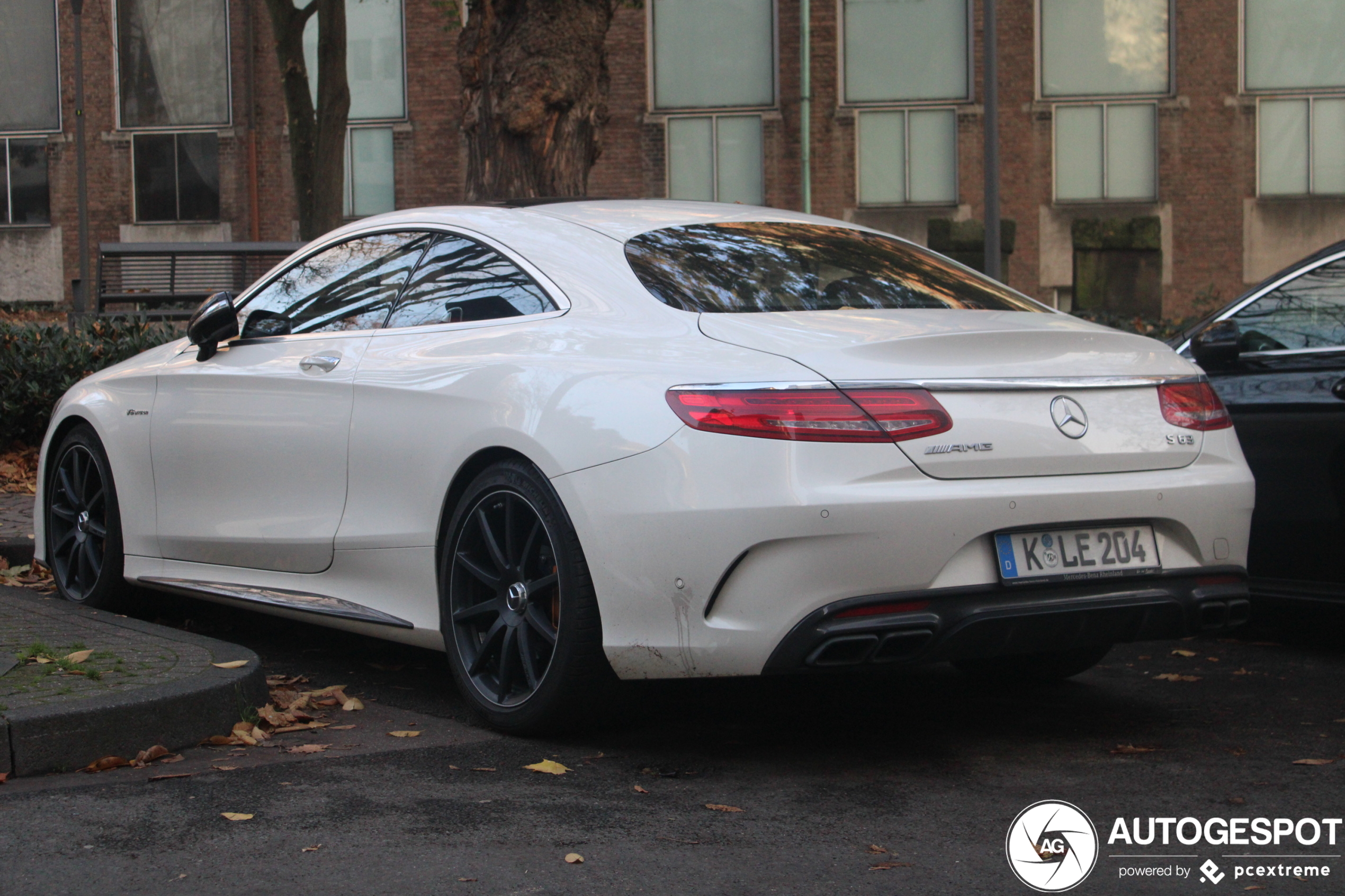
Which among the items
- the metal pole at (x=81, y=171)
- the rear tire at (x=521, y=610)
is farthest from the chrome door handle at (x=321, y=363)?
the metal pole at (x=81, y=171)

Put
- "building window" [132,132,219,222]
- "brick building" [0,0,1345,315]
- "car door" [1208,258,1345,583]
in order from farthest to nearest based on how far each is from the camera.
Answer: "building window" [132,132,219,222]
"brick building" [0,0,1345,315]
"car door" [1208,258,1345,583]

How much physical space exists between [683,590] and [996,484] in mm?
792

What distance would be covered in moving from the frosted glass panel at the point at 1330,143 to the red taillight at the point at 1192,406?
24271mm

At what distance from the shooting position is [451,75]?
27.5m

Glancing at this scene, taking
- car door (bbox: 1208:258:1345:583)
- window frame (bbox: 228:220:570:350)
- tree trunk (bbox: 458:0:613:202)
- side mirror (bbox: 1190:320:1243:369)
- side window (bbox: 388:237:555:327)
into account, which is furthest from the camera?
tree trunk (bbox: 458:0:613:202)

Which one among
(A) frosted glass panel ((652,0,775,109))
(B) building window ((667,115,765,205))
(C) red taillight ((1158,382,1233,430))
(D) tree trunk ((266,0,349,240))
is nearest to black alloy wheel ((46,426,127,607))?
(C) red taillight ((1158,382,1233,430))

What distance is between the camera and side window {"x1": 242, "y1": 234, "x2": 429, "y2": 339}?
5.06 metres

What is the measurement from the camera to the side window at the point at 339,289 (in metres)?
5.06

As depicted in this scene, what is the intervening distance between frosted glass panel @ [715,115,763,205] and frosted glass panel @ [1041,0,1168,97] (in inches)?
205

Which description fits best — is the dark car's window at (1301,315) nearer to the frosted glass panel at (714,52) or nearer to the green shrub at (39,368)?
the green shrub at (39,368)

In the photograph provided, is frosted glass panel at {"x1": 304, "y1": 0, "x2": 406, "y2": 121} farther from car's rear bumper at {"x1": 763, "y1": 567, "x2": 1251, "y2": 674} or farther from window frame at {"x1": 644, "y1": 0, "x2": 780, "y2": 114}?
car's rear bumper at {"x1": 763, "y1": 567, "x2": 1251, "y2": 674}

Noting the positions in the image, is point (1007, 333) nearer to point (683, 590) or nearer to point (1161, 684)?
point (683, 590)

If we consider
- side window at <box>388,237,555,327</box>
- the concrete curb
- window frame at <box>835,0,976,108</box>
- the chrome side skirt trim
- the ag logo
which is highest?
window frame at <box>835,0,976,108</box>

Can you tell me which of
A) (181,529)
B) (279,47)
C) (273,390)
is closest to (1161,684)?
(273,390)
